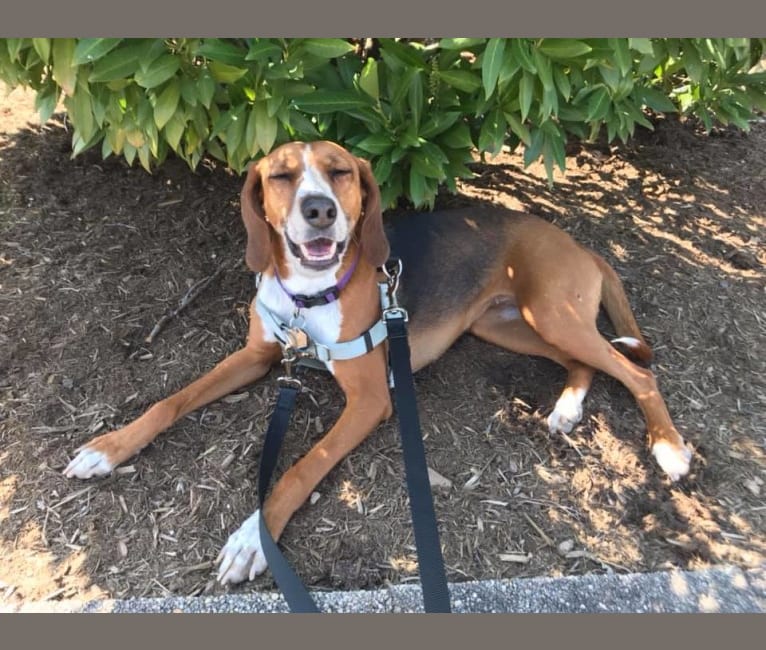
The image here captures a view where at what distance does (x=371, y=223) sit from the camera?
3355 millimetres

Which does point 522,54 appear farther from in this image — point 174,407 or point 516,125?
point 174,407

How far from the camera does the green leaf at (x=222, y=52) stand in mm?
3090

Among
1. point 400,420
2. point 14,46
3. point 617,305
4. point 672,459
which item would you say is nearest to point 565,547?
point 672,459

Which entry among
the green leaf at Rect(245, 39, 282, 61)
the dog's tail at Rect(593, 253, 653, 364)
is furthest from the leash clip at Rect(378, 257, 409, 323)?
the dog's tail at Rect(593, 253, 653, 364)

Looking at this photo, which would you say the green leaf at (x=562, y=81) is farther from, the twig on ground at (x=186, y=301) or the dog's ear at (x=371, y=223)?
the twig on ground at (x=186, y=301)

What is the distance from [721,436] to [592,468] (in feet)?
2.66

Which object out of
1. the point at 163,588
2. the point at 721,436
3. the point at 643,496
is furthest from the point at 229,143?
the point at 721,436

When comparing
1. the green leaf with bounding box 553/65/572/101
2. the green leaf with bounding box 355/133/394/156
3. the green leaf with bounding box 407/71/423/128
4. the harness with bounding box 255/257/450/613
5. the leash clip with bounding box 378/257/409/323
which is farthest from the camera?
the green leaf with bounding box 355/133/394/156

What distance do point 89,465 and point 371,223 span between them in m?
1.86

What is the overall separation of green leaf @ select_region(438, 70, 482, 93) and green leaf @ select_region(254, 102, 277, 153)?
963 millimetres

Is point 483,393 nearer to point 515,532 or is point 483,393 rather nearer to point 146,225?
point 515,532

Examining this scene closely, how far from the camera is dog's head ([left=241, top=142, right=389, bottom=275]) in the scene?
3051 mm

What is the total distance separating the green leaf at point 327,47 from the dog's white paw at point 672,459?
2591 millimetres

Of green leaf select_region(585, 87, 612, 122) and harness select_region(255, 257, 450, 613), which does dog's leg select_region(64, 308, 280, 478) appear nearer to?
harness select_region(255, 257, 450, 613)
